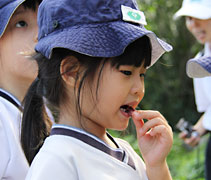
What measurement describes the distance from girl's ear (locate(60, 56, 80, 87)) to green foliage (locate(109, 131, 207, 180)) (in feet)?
9.05

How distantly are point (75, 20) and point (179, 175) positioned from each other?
13.1ft

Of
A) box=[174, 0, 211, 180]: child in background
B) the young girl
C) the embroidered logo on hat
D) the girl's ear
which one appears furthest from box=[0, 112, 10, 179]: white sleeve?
box=[174, 0, 211, 180]: child in background

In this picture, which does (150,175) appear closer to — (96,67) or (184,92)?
(96,67)

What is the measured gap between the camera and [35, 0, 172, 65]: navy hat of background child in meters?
1.37

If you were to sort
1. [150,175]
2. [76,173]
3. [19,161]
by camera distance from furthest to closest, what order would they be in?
[19,161]
[150,175]
[76,173]

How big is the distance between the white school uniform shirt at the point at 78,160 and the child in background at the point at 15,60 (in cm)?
41

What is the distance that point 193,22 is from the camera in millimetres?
3158

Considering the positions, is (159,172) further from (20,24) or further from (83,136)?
(20,24)

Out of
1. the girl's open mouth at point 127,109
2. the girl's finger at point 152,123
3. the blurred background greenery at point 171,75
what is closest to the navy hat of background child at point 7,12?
the girl's open mouth at point 127,109

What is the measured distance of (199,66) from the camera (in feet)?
Answer: 5.11

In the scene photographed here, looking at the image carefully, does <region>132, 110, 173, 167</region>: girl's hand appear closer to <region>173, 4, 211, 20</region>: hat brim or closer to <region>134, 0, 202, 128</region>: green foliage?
<region>173, 4, 211, 20</region>: hat brim

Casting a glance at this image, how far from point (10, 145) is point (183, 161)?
4.52 meters

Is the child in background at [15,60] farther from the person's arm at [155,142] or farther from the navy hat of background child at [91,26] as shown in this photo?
the person's arm at [155,142]

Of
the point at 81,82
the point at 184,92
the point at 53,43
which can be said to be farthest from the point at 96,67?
the point at 184,92
